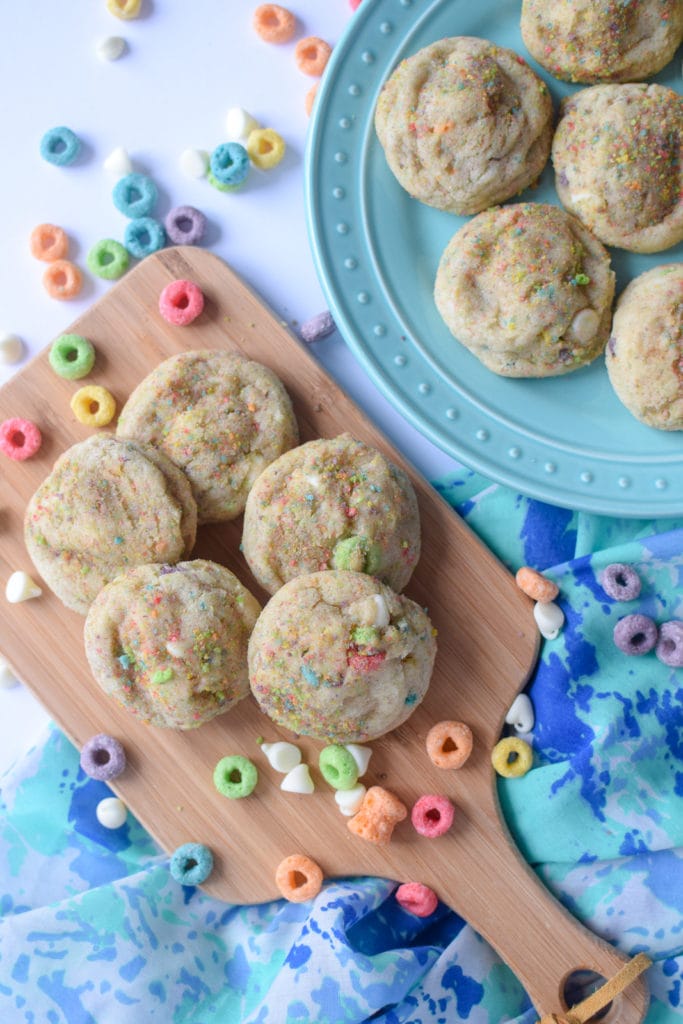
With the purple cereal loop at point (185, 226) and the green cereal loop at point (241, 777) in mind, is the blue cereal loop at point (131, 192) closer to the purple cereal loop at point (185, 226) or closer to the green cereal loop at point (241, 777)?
the purple cereal loop at point (185, 226)

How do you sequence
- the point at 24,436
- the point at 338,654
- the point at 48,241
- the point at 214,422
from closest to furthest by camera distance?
the point at 338,654, the point at 214,422, the point at 24,436, the point at 48,241

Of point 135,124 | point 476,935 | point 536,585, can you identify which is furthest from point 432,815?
point 135,124

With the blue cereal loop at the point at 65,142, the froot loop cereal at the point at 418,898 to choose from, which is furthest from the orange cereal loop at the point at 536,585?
the blue cereal loop at the point at 65,142

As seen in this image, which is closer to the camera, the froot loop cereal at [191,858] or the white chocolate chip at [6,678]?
the froot loop cereal at [191,858]

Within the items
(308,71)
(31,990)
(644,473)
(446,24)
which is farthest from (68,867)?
(446,24)

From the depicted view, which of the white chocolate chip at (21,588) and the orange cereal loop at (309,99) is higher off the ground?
the orange cereal loop at (309,99)

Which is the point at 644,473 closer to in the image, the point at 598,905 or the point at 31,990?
the point at 598,905

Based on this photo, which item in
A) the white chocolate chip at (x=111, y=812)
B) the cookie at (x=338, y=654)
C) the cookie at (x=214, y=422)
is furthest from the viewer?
the white chocolate chip at (x=111, y=812)

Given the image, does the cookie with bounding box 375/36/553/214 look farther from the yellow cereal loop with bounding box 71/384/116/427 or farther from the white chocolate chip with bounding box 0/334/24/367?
the white chocolate chip with bounding box 0/334/24/367

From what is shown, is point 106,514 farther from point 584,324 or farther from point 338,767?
point 584,324
